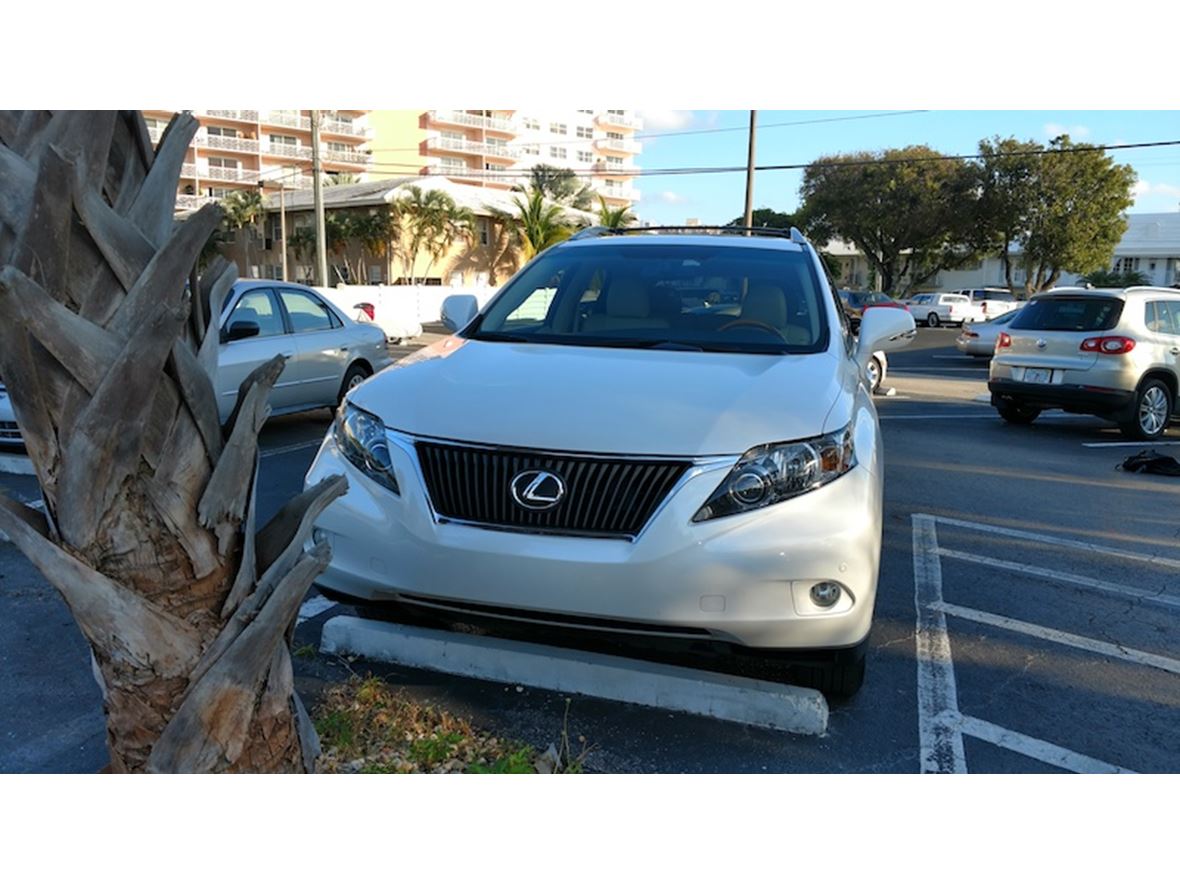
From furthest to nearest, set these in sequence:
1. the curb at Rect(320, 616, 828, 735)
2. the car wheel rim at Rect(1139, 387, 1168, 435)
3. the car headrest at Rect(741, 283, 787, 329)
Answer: the car wheel rim at Rect(1139, 387, 1168, 435)
the car headrest at Rect(741, 283, 787, 329)
the curb at Rect(320, 616, 828, 735)

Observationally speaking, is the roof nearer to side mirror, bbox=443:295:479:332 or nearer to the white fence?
the white fence

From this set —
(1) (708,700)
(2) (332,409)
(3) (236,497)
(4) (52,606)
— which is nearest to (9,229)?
(3) (236,497)

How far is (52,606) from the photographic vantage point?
4.00 meters

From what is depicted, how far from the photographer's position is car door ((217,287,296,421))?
7.30 meters

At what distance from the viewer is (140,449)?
1771mm

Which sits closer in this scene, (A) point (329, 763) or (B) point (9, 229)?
(B) point (9, 229)

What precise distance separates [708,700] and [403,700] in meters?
1.02

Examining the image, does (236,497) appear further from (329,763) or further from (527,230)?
(527,230)

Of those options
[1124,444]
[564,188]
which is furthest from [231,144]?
[1124,444]

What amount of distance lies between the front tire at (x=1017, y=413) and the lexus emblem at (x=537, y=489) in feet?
32.2

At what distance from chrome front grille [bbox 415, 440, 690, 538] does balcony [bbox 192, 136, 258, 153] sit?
69226 millimetres

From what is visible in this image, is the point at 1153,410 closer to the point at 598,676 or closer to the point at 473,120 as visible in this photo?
the point at 598,676

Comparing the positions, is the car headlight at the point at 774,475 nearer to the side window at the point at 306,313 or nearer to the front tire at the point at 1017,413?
the side window at the point at 306,313

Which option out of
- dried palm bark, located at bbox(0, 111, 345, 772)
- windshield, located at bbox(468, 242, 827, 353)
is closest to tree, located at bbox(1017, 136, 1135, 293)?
windshield, located at bbox(468, 242, 827, 353)
